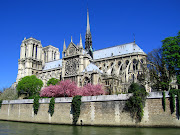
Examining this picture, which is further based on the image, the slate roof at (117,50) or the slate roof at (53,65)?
the slate roof at (53,65)

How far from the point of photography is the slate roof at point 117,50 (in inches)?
2080

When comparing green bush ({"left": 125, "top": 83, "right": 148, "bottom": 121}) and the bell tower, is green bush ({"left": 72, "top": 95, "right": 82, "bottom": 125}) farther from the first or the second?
the bell tower

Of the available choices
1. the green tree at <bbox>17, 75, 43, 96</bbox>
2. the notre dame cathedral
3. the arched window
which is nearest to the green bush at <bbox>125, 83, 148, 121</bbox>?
the notre dame cathedral

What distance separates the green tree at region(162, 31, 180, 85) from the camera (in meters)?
27.7

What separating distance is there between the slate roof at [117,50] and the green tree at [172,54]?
22220 mm

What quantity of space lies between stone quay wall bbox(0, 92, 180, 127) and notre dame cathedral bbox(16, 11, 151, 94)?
11.8 m

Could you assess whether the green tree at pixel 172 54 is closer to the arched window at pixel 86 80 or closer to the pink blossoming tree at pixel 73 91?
the pink blossoming tree at pixel 73 91

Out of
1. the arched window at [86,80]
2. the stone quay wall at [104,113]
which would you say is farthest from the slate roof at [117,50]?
the stone quay wall at [104,113]

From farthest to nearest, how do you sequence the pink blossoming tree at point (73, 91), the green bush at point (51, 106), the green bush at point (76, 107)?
the pink blossoming tree at point (73, 91), the green bush at point (51, 106), the green bush at point (76, 107)

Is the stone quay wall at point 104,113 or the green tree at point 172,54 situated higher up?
the green tree at point 172,54

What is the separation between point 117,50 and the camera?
185 ft

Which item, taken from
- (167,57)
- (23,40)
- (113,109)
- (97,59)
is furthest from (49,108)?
(23,40)

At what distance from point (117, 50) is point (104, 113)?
34.5 metres

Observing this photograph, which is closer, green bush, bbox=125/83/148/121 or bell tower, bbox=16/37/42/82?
green bush, bbox=125/83/148/121
